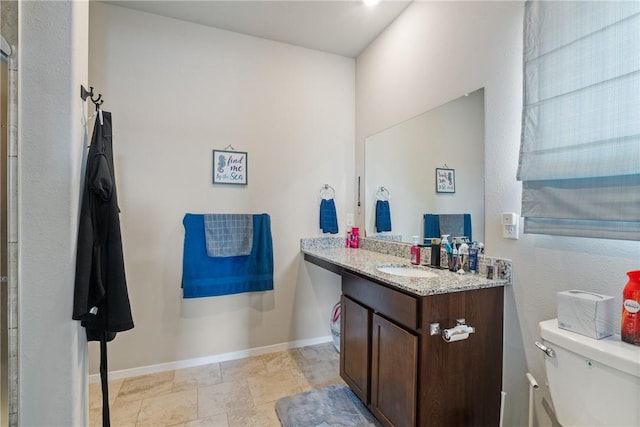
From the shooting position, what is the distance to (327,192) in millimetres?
2904

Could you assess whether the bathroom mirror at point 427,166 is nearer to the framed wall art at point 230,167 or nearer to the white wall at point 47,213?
the framed wall art at point 230,167

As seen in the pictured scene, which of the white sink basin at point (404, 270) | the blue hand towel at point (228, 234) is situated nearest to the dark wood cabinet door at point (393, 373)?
the white sink basin at point (404, 270)

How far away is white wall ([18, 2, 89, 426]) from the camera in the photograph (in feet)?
3.53

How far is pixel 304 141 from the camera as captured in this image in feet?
9.21

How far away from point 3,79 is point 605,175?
2238 millimetres

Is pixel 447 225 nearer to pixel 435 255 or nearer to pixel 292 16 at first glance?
pixel 435 255

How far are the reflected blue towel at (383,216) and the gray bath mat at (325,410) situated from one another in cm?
130

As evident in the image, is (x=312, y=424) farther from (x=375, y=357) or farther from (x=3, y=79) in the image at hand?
(x=3, y=79)

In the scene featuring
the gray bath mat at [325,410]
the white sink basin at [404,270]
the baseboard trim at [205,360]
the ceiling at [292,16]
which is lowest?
the gray bath mat at [325,410]

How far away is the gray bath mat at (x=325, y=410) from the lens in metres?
1.76

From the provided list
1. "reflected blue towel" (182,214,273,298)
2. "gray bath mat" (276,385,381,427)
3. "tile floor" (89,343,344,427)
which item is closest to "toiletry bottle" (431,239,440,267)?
"gray bath mat" (276,385,381,427)

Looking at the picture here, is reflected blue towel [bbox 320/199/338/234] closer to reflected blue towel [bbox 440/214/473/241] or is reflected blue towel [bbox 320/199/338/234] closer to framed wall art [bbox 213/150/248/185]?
framed wall art [bbox 213/150/248/185]

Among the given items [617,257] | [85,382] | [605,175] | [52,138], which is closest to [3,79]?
[52,138]

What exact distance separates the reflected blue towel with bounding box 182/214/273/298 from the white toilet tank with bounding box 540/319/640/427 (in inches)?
78.2
